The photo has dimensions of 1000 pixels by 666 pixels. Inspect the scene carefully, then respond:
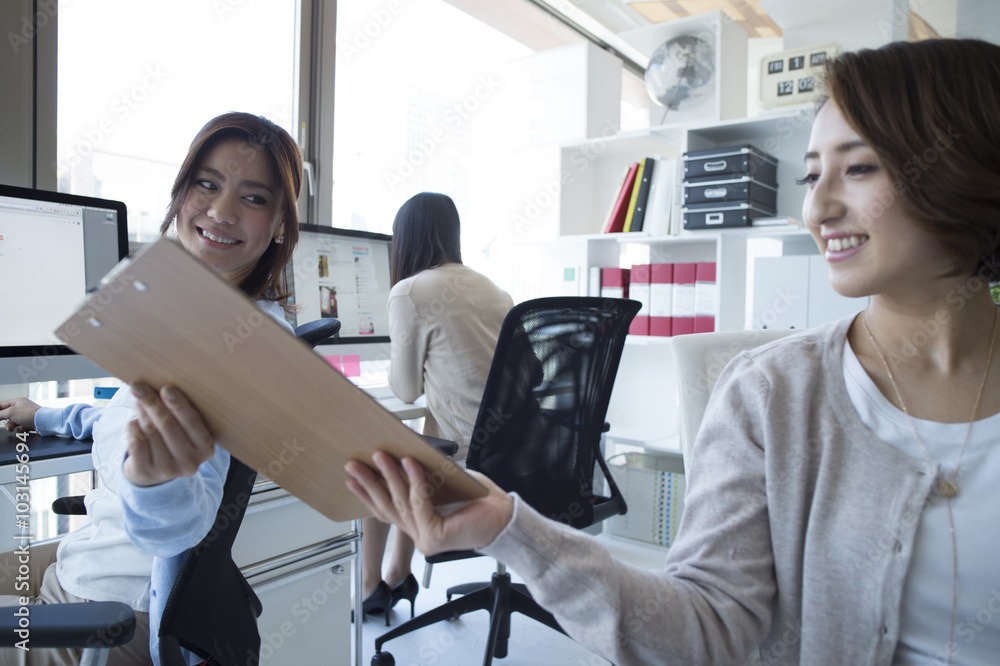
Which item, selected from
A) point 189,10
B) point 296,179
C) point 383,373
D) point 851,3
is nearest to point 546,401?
point 296,179

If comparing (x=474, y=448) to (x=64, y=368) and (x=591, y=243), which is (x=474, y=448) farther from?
(x=591, y=243)

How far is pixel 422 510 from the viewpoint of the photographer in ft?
2.08

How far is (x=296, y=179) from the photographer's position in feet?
4.15

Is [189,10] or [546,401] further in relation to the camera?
[189,10]

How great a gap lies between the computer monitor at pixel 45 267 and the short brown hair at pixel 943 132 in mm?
1478

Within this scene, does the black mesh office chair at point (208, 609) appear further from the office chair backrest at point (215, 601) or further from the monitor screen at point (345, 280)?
the monitor screen at point (345, 280)

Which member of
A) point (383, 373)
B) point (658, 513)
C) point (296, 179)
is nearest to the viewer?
point (296, 179)

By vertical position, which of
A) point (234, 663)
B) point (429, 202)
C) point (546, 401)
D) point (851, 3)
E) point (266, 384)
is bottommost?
point (234, 663)

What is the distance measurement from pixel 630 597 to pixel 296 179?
3.10 ft

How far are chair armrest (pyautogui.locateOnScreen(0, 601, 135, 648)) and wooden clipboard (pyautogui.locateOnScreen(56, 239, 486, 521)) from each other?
0.25m

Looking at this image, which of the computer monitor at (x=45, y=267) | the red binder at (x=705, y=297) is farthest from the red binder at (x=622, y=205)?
the computer monitor at (x=45, y=267)

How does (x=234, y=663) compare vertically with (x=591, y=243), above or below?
below

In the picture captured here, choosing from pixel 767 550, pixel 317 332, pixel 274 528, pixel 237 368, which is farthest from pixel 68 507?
pixel 767 550

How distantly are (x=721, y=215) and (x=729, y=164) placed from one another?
0.21m
